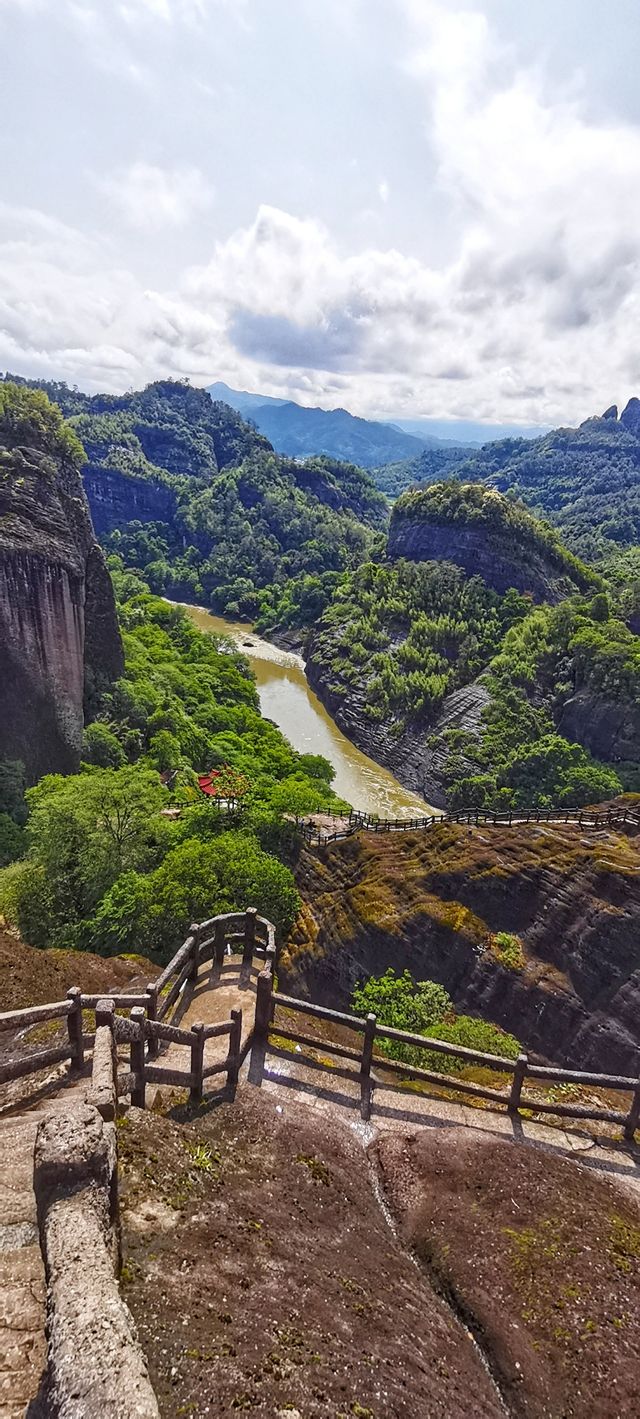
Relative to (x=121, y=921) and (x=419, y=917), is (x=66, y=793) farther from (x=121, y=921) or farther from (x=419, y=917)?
(x=419, y=917)

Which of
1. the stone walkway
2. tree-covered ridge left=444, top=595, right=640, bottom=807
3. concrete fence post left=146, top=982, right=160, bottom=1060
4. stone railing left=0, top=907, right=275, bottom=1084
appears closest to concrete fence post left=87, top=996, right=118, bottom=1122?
stone railing left=0, top=907, right=275, bottom=1084

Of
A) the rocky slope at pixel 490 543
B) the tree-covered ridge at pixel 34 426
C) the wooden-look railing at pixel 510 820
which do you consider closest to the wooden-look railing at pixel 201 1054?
the wooden-look railing at pixel 510 820

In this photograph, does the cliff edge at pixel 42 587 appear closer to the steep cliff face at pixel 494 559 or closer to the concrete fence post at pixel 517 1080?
the concrete fence post at pixel 517 1080

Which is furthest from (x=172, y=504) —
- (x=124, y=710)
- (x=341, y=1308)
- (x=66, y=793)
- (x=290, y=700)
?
(x=341, y=1308)

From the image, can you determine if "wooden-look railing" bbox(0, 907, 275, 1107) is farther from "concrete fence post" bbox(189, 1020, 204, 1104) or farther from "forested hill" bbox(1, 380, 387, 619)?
"forested hill" bbox(1, 380, 387, 619)

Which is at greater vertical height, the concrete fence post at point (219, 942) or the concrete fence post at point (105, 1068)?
the concrete fence post at point (105, 1068)
